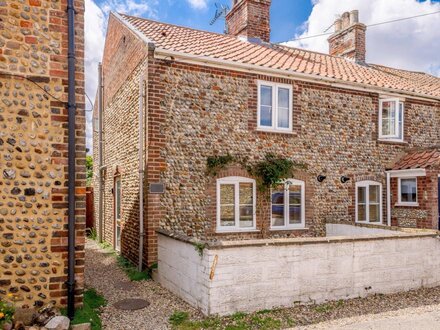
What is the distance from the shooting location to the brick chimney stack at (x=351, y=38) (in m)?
16.0

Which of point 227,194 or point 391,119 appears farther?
point 391,119

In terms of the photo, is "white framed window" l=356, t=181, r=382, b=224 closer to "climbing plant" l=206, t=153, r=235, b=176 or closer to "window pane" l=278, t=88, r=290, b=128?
"window pane" l=278, t=88, r=290, b=128

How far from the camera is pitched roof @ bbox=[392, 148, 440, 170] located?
462 inches

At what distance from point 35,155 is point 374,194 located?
1083cm

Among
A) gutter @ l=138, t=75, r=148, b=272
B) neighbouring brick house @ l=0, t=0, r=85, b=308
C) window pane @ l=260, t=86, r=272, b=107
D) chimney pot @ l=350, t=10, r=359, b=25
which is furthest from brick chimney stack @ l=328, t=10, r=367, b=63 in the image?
neighbouring brick house @ l=0, t=0, r=85, b=308

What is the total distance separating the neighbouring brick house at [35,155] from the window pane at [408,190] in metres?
10.6

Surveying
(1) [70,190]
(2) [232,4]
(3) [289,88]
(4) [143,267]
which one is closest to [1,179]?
(1) [70,190]

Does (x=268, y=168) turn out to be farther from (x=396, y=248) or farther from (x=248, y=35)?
(x=248, y=35)

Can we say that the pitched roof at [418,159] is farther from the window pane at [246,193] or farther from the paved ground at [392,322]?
the paved ground at [392,322]

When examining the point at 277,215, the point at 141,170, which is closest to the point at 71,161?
the point at 141,170

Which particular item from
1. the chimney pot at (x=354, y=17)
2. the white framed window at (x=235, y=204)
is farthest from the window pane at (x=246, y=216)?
the chimney pot at (x=354, y=17)

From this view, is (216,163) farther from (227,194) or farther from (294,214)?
(294,214)

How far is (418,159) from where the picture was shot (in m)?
12.2

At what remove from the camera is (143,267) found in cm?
929
